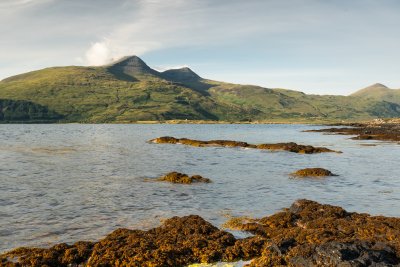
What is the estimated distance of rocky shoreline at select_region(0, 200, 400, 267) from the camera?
1344cm

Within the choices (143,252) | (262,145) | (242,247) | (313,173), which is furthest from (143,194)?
(262,145)

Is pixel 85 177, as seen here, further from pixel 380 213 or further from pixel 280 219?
pixel 380 213

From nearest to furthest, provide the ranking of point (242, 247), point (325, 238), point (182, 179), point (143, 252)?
point (143, 252) < point (242, 247) < point (325, 238) < point (182, 179)

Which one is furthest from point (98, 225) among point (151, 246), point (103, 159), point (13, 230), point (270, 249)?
point (103, 159)

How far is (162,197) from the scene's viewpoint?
30562 mm

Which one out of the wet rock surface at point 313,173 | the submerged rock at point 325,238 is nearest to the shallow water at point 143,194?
the wet rock surface at point 313,173

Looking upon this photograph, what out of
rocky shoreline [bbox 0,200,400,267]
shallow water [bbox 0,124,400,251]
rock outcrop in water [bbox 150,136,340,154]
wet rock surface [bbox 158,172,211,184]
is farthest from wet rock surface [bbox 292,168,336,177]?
rock outcrop in water [bbox 150,136,340,154]

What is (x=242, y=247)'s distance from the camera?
645 inches

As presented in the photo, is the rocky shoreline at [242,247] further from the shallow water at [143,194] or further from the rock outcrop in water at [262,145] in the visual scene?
the rock outcrop in water at [262,145]

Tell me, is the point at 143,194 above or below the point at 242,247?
below

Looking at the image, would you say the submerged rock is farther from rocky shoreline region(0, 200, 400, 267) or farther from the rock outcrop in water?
the rock outcrop in water

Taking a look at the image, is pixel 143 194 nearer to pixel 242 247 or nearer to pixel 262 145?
pixel 242 247

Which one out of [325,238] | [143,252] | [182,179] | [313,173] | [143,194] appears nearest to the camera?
[143,252]

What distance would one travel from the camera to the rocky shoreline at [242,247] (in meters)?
13.4
